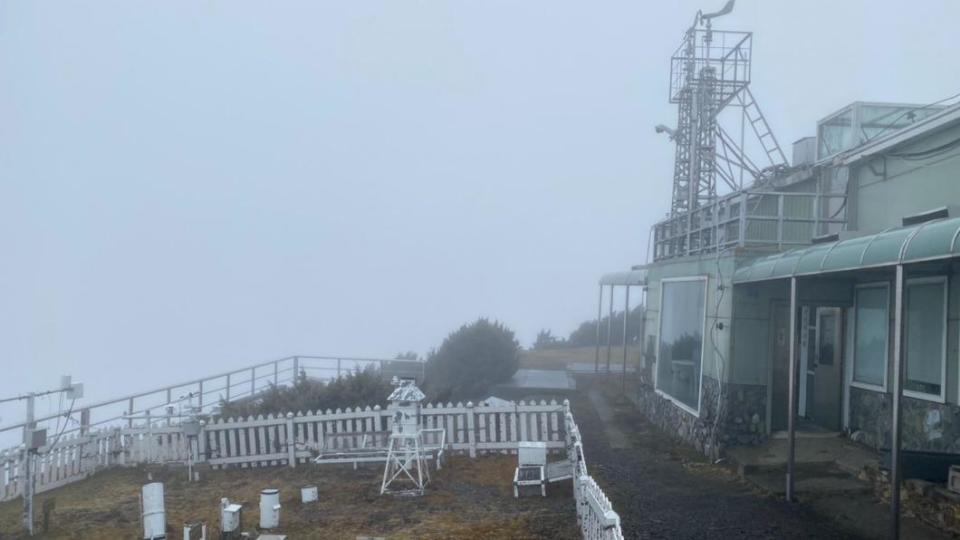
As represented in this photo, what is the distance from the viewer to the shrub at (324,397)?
52.0ft

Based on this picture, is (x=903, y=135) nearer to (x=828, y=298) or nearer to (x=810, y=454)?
(x=828, y=298)

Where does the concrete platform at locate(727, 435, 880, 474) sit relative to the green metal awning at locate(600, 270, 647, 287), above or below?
below

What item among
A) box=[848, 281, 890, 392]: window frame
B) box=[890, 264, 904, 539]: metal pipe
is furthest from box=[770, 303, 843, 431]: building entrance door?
box=[890, 264, 904, 539]: metal pipe

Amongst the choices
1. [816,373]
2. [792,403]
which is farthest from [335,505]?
[816,373]

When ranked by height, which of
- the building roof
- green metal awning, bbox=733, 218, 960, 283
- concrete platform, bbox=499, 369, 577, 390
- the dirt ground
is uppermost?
the building roof

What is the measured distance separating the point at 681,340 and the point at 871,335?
4.49 m

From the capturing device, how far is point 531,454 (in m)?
11.0

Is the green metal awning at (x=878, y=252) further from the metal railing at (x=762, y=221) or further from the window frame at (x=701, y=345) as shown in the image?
the window frame at (x=701, y=345)

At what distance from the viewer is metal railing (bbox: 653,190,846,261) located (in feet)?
43.2

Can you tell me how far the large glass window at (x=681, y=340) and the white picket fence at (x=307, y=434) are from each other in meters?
2.88

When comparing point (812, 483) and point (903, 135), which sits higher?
point (903, 135)

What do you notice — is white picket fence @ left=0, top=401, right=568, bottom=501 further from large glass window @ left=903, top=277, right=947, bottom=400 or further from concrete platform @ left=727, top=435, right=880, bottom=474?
large glass window @ left=903, top=277, right=947, bottom=400

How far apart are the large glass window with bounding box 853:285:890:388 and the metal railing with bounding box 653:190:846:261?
138cm

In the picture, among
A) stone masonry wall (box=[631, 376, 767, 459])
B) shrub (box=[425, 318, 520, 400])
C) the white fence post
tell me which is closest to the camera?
stone masonry wall (box=[631, 376, 767, 459])
